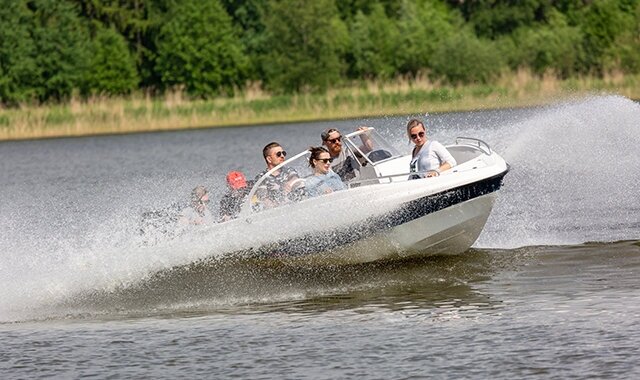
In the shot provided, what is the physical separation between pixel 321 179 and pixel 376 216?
0.67 metres

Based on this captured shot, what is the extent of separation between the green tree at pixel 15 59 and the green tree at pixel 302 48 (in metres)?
10.3

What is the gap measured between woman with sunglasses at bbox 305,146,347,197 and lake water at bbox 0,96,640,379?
484 mm

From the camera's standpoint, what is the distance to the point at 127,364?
11.3 meters

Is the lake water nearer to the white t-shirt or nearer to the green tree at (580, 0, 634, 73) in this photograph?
the white t-shirt

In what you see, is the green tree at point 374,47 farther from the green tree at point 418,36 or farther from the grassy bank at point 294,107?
the grassy bank at point 294,107

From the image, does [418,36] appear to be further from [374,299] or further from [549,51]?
[374,299]

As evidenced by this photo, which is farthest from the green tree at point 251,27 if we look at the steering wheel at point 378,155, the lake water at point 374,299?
the steering wheel at point 378,155

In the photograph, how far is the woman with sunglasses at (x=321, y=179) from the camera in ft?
46.5

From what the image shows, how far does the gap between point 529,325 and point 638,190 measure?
957cm

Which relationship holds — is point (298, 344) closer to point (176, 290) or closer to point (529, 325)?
point (529, 325)

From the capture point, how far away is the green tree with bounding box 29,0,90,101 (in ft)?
206

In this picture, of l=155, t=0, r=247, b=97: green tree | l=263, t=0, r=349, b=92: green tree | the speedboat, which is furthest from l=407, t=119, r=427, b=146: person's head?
l=155, t=0, r=247, b=97: green tree

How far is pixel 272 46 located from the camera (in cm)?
6159

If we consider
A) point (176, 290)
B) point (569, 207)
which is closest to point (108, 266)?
point (176, 290)
